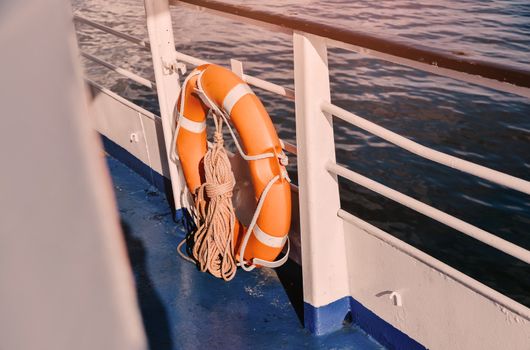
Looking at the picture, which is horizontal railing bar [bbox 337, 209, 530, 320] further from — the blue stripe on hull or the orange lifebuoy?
the blue stripe on hull

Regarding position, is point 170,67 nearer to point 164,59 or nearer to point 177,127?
point 164,59

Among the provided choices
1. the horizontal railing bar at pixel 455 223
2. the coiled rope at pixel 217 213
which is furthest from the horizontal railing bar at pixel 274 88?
the horizontal railing bar at pixel 455 223

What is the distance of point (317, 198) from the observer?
6.49 feet


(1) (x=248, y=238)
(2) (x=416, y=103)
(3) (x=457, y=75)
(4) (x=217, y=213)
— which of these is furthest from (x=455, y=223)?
(2) (x=416, y=103)

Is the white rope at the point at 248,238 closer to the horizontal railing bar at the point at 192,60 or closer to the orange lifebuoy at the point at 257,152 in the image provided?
the orange lifebuoy at the point at 257,152

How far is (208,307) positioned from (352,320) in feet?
1.78

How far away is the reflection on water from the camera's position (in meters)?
4.62

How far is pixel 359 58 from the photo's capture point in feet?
26.0

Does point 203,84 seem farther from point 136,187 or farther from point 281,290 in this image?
point 136,187

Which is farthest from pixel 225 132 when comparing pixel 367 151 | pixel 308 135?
pixel 308 135

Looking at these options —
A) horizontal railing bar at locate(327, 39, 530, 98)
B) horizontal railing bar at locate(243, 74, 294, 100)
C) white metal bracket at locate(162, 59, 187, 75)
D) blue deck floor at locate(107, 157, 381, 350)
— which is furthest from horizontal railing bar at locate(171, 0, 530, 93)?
blue deck floor at locate(107, 157, 381, 350)

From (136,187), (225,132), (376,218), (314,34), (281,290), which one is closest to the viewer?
(314,34)

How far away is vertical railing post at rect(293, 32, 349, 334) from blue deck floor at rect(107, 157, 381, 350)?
0.32 ft

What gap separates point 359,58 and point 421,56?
6.60 meters
